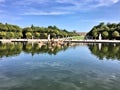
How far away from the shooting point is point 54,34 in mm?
83875

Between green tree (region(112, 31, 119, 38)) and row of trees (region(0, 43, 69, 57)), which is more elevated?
green tree (region(112, 31, 119, 38))

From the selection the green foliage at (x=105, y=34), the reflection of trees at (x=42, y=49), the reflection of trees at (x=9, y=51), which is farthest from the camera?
the green foliage at (x=105, y=34)

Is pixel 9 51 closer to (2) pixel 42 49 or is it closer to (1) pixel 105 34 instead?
(2) pixel 42 49

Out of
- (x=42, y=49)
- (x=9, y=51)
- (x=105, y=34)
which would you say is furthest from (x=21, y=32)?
(x=9, y=51)

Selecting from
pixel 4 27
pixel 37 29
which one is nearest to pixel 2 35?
pixel 4 27

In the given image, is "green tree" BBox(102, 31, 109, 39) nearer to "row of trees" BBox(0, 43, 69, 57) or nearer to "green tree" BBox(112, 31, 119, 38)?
"green tree" BBox(112, 31, 119, 38)

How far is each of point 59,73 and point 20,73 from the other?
2618 millimetres

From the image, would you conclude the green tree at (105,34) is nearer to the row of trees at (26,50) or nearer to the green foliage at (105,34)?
the green foliage at (105,34)

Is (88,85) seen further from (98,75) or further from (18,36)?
(18,36)

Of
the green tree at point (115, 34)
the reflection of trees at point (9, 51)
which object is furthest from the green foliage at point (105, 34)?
the reflection of trees at point (9, 51)

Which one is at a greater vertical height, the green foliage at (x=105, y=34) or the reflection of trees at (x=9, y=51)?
the green foliage at (x=105, y=34)

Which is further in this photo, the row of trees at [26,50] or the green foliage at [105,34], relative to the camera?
the green foliage at [105,34]

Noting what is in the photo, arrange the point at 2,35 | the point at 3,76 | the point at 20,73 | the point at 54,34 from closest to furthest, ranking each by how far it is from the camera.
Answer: the point at 3,76 → the point at 20,73 → the point at 2,35 → the point at 54,34

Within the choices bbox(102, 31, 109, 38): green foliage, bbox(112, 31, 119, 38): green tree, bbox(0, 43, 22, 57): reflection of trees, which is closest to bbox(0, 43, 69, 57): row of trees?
bbox(0, 43, 22, 57): reflection of trees
